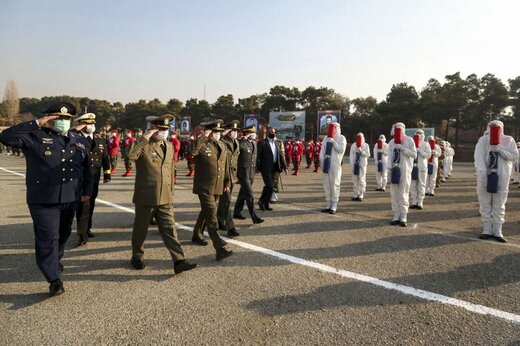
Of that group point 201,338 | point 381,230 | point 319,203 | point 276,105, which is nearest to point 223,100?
point 276,105

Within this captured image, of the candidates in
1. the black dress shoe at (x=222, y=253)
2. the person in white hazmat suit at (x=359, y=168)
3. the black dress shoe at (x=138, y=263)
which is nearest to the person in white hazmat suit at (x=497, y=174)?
the person in white hazmat suit at (x=359, y=168)

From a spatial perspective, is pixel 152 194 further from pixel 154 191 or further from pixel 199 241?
pixel 199 241

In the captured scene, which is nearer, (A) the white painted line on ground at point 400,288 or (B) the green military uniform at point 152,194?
(A) the white painted line on ground at point 400,288

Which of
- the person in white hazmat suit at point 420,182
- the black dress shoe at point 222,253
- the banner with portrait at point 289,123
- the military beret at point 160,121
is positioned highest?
the banner with portrait at point 289,123

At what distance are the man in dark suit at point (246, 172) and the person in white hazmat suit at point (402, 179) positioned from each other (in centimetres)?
291

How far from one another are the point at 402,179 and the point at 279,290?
14.7 ft

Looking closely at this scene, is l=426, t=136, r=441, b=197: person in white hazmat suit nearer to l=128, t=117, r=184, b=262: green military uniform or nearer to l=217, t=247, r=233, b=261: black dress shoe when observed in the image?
l=217, t=247, r=233, b=261: black dress shoe

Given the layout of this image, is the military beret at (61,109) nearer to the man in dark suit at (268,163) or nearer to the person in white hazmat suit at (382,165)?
the man in dark suit at (268,163)

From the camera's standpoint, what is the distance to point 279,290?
3.78 m

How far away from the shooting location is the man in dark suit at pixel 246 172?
674 centimetres

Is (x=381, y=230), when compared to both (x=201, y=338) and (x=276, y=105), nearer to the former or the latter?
(x=201, y=338)

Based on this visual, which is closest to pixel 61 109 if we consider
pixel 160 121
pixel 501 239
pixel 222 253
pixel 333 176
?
pixel 160 121

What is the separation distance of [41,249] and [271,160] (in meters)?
5.34

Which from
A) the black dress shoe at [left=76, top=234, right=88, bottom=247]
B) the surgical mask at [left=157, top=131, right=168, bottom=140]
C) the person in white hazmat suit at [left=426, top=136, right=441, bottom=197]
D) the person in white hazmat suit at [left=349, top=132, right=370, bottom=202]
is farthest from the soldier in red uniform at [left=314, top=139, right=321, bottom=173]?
the surgical mask at [left=157, top=131, right=168, bottom=140]
